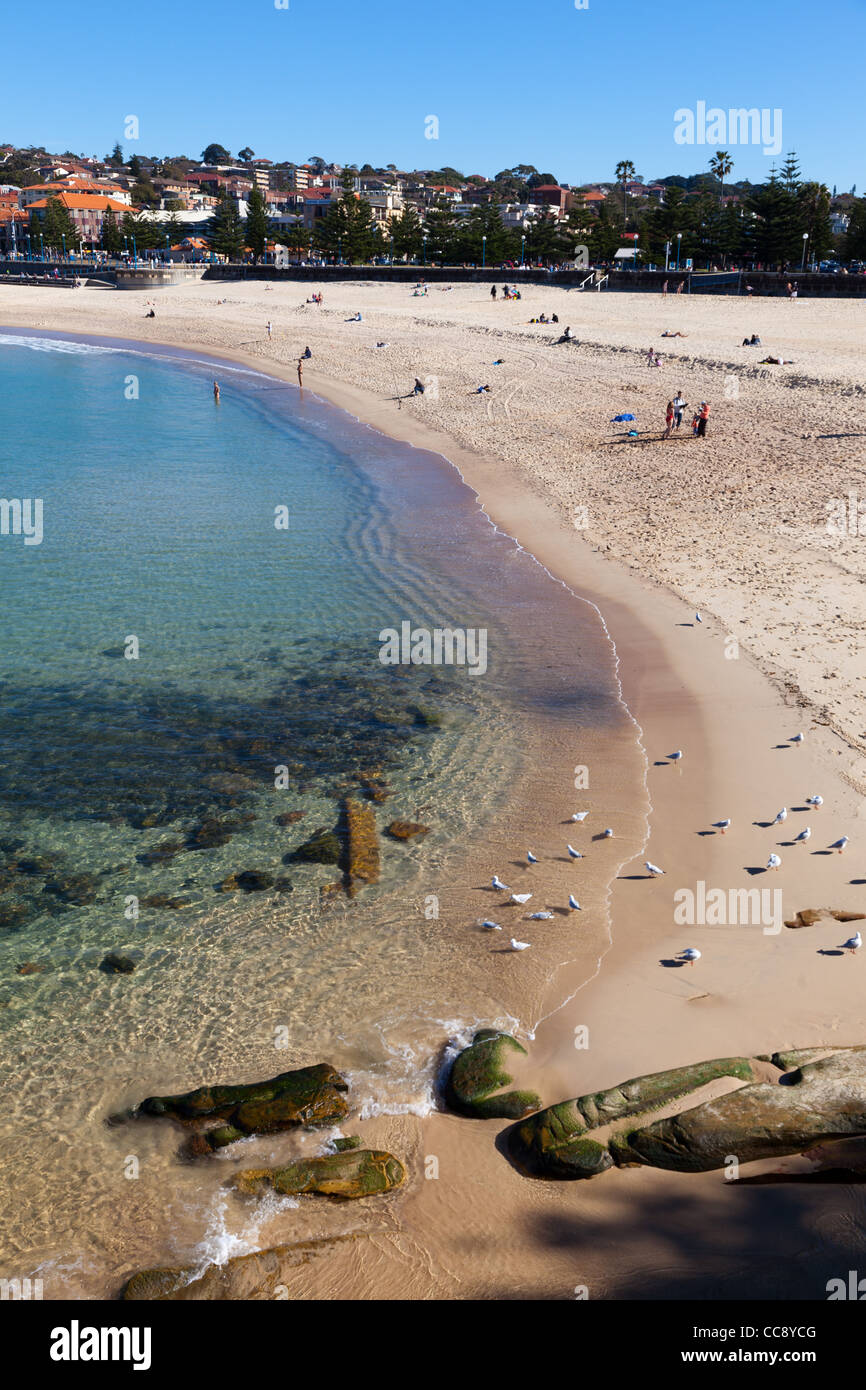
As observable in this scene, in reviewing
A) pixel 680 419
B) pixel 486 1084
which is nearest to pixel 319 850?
pixel 486 1084

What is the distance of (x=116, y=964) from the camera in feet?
32.0

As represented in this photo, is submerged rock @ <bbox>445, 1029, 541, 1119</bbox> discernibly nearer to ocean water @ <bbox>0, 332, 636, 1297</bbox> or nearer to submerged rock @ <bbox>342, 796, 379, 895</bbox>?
ocean water @ <bbox>0, 332, 636, 1297</bbox>

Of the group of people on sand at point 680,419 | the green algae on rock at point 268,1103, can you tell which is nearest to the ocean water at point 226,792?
the green algae on rock at point 268,1103

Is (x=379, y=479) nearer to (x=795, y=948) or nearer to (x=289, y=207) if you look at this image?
(x=795, y=948)

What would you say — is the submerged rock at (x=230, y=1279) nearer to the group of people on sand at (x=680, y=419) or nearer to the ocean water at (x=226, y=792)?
the ocean water at (x=226, y=792)

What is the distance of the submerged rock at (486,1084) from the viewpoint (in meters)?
7.70

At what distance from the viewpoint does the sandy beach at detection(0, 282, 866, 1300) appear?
6.50 m

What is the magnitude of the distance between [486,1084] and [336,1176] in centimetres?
138

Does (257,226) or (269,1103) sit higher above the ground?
(257,226)

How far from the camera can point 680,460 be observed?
27500 millimetres

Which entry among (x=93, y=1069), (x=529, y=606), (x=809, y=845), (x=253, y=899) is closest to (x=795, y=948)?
(x=809, y=845)

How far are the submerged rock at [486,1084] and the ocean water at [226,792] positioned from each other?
0.34 meters

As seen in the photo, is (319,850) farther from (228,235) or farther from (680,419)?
(228,235)
